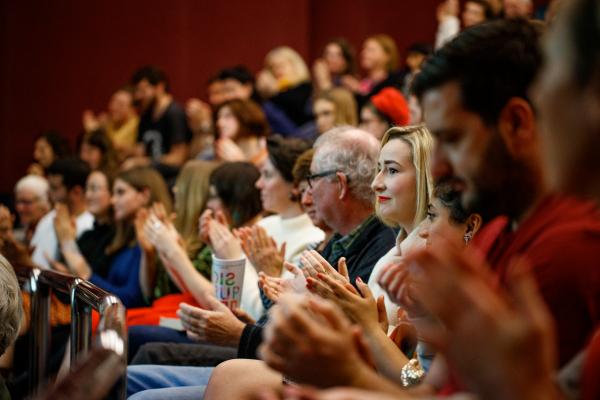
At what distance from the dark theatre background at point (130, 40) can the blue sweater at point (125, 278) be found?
17.3 ft

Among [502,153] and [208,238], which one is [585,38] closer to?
[502,153]

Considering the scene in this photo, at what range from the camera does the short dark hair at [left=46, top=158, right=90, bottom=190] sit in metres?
6.17

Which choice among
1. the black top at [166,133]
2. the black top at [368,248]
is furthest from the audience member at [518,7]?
the black top at [368,248]

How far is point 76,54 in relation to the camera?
1023 cm

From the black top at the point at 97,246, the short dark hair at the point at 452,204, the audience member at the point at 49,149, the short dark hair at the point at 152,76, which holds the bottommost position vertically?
the audience member at the point at 49,149

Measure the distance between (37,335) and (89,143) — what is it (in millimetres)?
4326

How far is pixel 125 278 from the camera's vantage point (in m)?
4.79

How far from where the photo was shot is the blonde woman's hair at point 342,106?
6176mm

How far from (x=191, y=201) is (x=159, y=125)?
3.58m

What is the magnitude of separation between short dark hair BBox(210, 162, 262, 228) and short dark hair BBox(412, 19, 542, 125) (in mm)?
2708

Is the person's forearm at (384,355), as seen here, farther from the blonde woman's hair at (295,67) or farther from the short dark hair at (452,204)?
the blonde woman's hair at (295,67)

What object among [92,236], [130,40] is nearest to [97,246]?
[92,236]

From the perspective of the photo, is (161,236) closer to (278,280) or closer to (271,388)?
(278,280)

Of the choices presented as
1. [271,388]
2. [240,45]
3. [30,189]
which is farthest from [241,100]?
[240,45]
